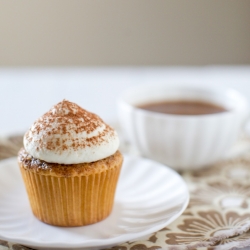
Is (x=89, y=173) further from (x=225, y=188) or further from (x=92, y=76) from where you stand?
(x=92, y=76)

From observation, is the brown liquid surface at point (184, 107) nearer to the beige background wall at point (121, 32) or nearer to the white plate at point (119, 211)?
the white plate at point (119, 211)

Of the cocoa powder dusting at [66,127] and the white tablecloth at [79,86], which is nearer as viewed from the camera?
the cocoa powder dusting at [66,127]

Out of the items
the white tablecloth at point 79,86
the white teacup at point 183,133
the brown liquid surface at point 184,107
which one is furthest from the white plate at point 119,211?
the white tablecloth at point 79,86

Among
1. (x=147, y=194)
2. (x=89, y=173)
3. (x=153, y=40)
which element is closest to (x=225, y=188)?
(x=147, y=194)

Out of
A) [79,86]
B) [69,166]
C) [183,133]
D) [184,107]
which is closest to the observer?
[69,166]

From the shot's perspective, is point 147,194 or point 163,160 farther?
A: point 163,160

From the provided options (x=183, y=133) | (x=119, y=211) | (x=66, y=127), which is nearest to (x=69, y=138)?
(x=66, y=127)

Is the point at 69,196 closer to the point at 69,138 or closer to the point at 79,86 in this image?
the point at 69,138
